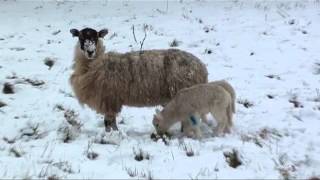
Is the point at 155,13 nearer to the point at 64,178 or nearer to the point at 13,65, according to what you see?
the point at 13,65

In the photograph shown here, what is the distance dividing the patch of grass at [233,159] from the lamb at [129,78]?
2028mm

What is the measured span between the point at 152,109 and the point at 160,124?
1442 mm

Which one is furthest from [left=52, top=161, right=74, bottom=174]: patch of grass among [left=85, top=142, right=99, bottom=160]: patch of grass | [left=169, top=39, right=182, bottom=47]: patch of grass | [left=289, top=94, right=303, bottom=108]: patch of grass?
[left=169, top=39, right=182, bottom=47]: patch of grass

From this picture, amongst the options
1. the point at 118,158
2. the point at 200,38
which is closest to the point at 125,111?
the point at 118,158

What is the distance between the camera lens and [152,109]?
9289 mm

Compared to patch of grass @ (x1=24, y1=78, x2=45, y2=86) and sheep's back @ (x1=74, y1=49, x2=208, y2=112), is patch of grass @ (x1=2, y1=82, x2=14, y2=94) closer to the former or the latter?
patch of grass @ (x1=24, y1=78, x2=45, y2=86)

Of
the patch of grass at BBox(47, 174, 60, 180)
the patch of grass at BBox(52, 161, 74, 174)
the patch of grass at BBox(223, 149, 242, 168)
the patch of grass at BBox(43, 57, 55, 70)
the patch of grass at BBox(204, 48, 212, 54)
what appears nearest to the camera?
the patch of grass at BBox(47, 174, 60, 180)

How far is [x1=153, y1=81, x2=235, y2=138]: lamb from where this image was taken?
770cm

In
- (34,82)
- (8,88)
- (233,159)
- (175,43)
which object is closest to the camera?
(233,159)

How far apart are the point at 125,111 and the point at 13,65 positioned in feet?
9.93

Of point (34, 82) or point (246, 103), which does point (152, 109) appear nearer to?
point (246, 103)

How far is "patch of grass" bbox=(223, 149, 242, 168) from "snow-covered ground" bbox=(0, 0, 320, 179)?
0.02 metres

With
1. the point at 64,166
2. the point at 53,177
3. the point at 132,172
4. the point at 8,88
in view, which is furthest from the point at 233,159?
the point at 8,88

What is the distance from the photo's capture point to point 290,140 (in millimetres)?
7383
